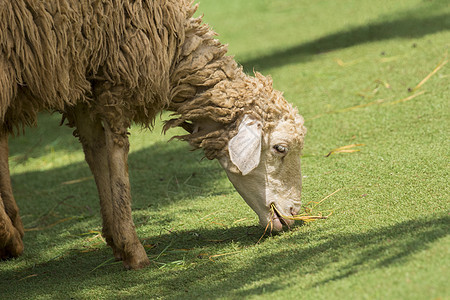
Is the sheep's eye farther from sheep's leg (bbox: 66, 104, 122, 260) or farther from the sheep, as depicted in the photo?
sheep's leg (bbox: 66, 104, 122, 260)

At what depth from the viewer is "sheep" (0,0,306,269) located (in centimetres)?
387

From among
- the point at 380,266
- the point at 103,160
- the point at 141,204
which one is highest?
the point at 103,160

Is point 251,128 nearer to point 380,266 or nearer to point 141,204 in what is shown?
point 380,266

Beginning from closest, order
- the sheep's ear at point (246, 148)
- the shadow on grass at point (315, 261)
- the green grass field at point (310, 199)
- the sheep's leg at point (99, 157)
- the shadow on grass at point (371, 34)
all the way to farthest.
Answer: the shadow on grass at point (315, 261) < the green grass field at point (310, 199) < the sheep's ear at point (246, 148) < the sheep's leg at point (99, 157) < the shadow on grass at point (371, 34)

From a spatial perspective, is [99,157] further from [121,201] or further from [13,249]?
[13,249]

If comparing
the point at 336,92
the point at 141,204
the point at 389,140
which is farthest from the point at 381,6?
the point at 141,204

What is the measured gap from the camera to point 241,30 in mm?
12492

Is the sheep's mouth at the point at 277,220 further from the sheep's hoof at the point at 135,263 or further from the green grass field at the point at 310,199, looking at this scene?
the sheep's hoof at the point at 135,263

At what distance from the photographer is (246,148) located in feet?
13.9

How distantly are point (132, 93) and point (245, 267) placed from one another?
1.39m

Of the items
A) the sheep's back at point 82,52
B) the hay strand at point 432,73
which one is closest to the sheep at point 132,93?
the sheep's back at point 82,52

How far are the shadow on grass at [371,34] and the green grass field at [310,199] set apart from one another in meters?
0.04

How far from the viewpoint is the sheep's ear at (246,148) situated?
14.0 ft

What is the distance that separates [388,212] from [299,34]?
7.96 meters
